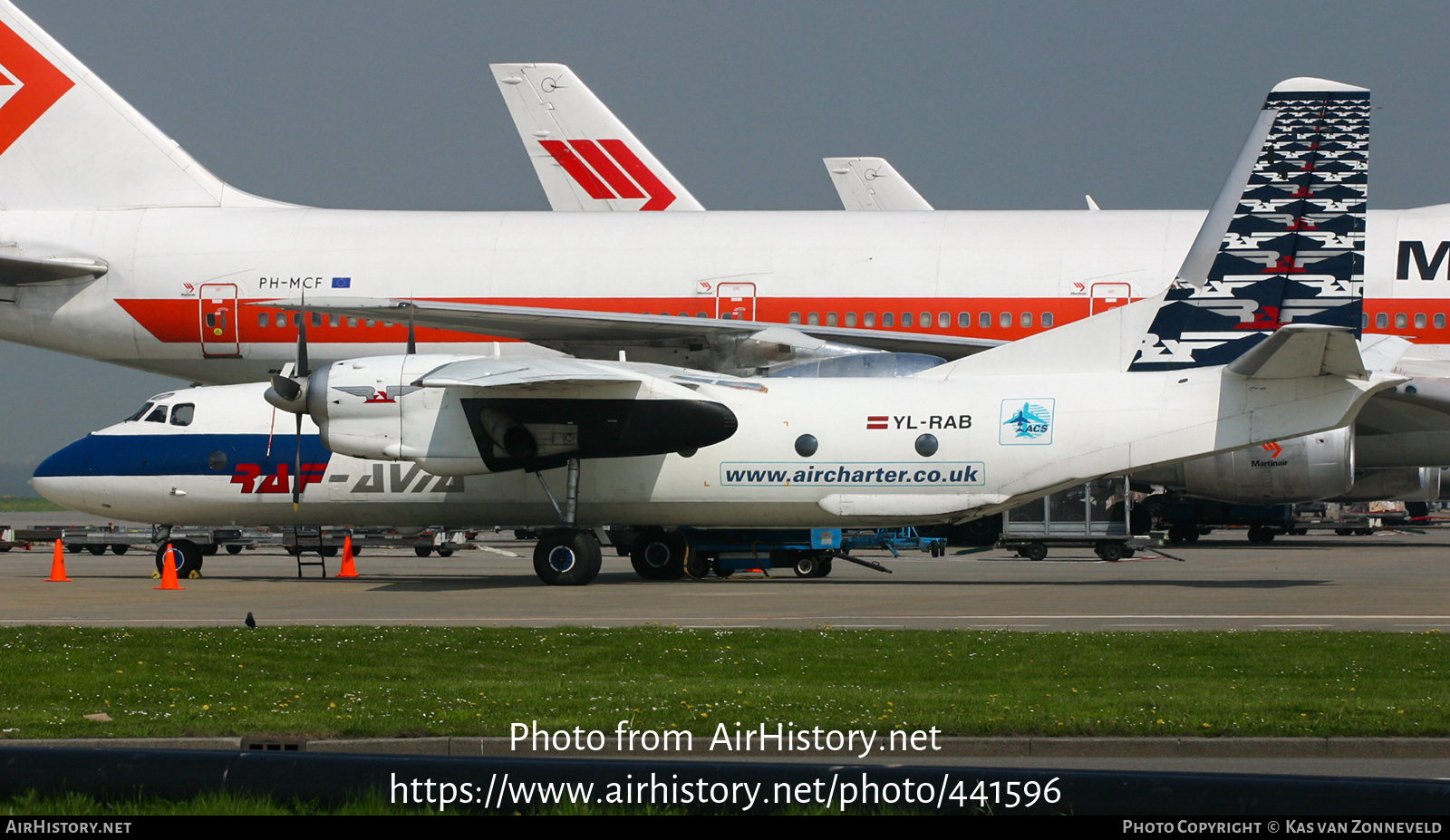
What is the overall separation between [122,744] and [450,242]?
2031cm

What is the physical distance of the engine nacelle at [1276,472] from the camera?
27.2 m

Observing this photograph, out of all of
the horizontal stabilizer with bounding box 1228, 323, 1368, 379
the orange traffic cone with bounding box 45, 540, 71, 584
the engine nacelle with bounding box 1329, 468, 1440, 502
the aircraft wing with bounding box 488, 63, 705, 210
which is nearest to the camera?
the horizontal stabilizer with bounding box 1228, 323, 1368, 379

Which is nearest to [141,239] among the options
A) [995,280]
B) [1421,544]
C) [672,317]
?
[672,317]

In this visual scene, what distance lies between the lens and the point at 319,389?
2280cm

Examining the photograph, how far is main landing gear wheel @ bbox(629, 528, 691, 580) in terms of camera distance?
2498 cm

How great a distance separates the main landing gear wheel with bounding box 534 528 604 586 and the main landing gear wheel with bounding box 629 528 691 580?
1693 mm

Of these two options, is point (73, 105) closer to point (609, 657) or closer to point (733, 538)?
point (733, 538)

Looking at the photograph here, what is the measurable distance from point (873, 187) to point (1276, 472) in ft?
76.1

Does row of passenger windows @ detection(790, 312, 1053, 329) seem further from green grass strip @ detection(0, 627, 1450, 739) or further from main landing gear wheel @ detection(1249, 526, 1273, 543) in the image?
main landing gear wheel @ detection(1249, 526, 1273, 543)

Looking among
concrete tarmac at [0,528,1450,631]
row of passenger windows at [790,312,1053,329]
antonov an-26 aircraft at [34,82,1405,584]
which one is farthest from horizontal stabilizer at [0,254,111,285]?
row of passenger windows at [790,312,1053,329]

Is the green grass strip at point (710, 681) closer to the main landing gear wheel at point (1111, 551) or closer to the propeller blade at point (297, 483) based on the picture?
the propeller blade at point (297, 483)

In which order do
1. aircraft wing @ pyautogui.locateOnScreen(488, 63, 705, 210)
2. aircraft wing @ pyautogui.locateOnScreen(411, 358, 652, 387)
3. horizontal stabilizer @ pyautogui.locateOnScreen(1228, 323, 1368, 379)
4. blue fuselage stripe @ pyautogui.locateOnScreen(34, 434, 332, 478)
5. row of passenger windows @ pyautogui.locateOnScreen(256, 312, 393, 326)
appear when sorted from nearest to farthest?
horizontal stabilizer @ pyautogui.locateOnScreen(1228, 323, 1368, 379) < aircraft wing @ pyautogui.locateOnScreen(411, 358, 652, 387) < blue fuselage stripe @ pyautogui.locateOnScreen(34, 434, 332, 478) < row of passenger windows @ pyautogui.locateOnScreen(256, 312, 393, 326) < aircraft wing @ pyautogui.locateOnScreen(488, 63, 705, 210)

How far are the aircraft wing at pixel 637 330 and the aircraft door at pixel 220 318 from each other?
213 centimetres

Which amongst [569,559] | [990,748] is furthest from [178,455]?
[990,748]
